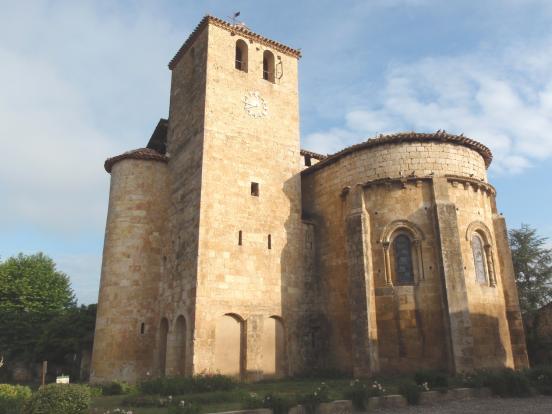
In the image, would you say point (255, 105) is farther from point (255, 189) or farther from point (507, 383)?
point (507, 383)

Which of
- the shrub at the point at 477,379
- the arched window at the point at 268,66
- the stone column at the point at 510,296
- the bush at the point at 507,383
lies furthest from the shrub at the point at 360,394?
the arched window at the point at 268,66

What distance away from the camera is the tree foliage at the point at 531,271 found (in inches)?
969

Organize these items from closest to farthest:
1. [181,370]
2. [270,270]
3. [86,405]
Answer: [86,405] < [181,370] < [270,270]

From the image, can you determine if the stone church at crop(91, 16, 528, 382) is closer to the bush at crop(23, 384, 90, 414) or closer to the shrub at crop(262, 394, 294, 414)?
the shrub at crop(262, 394, 294, 414)

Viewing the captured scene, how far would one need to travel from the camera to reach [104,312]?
18734mm

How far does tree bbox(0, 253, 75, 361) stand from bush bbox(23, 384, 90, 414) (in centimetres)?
2170

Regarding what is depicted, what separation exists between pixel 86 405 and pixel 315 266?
12.3 metres

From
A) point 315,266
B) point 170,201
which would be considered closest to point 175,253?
point 170,201

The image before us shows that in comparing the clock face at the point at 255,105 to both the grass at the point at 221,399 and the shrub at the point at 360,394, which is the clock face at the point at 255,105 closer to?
the grass at the point at 221,399

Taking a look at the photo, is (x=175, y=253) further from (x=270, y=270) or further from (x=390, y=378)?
(x=390, y=378)

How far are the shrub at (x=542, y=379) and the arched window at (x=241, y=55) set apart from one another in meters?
16.5

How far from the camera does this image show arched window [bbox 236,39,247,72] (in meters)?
21.2

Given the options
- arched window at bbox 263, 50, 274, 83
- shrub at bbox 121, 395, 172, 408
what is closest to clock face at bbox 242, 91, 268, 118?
arched window at bbox 263, 50, 274, 83

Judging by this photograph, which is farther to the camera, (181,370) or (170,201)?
(170,201)
